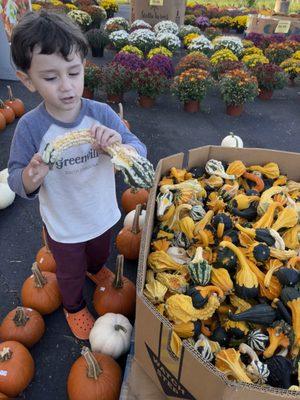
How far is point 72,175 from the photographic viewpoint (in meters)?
1.63

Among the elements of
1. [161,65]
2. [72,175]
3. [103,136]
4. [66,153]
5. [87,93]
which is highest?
[103,136]

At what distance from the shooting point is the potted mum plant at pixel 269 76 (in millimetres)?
5479

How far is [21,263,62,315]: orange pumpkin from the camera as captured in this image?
215 cm

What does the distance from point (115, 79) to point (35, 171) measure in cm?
386

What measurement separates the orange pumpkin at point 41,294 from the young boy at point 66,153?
106 millimetres

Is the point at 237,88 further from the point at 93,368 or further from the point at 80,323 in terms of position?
the point at 93,368

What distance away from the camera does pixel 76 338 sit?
2.17 m

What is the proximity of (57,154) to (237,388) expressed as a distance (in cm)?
102

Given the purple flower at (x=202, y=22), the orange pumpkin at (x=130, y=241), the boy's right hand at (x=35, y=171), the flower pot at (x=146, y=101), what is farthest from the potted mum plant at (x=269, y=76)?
the purple flower at (x=202, y=22)

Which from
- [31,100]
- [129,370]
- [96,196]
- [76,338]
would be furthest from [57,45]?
[31,100]

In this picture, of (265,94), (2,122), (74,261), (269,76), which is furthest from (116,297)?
(265,94)

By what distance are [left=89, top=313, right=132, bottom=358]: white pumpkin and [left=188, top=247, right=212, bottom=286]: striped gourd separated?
56cm

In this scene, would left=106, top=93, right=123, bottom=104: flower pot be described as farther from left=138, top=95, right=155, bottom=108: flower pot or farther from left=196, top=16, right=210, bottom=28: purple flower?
left=196, top=16, right=210, bottom=28: purple flower

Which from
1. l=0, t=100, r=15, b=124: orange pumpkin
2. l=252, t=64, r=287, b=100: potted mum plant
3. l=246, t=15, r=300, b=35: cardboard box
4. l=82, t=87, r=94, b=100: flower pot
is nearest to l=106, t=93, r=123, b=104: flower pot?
l=82, t=87, r=94, b=100: flower pot
